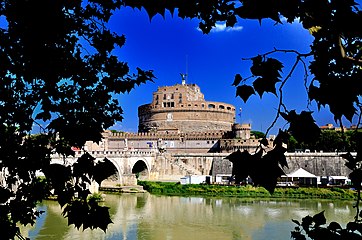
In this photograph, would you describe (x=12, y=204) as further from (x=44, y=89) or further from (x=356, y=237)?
(x=356, y=237)

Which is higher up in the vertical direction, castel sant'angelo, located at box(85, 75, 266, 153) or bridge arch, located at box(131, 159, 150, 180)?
castel sant'angelo, located at box(85, 75, 266, 153)

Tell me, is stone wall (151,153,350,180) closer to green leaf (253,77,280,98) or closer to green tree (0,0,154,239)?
green tree (0,0,154,239)

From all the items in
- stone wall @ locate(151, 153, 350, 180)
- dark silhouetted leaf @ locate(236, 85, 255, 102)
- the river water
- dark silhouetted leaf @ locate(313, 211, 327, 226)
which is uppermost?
stone wall @ locate(151, 153, 350, 180)

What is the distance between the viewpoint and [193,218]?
16.8 metres

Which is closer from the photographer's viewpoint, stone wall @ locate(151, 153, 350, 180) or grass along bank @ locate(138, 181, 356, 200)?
grass along bank @ locate(138, 181, 356, 200)

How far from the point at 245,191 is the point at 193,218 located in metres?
8.60

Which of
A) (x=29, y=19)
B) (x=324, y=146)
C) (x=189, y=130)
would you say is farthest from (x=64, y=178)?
(x=189, y=130)

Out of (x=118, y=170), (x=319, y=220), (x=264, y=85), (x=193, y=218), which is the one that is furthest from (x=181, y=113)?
(x=264, y=85)

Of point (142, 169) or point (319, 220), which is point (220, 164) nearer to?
point (142, 169)

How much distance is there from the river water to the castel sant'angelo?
14475mm

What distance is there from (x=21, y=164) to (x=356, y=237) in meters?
2.08

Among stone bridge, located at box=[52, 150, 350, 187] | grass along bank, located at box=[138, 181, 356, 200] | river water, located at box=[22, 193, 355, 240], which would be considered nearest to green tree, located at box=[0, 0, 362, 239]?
river water, located at box=[22, 193, 355, 240]

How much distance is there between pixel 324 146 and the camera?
119 feet

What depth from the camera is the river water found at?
13.4 meters
